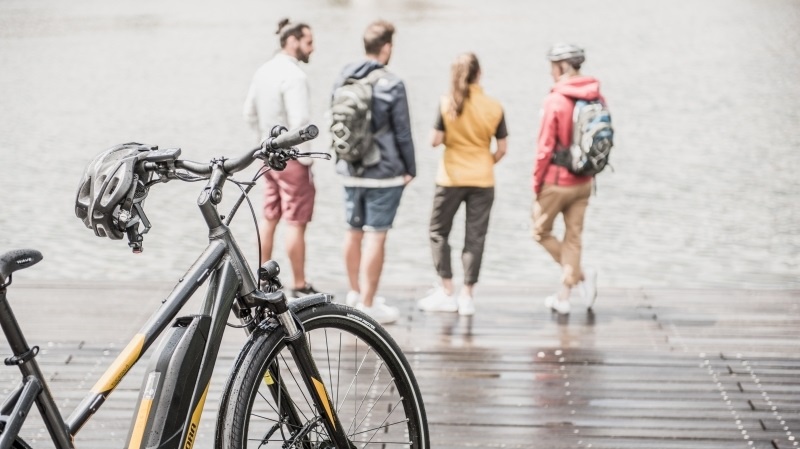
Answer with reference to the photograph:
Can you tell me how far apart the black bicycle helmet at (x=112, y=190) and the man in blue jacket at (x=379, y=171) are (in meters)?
3.39

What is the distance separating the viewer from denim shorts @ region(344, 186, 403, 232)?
6.71 meters

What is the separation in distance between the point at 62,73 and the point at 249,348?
59.3ft

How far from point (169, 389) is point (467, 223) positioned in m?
3.87

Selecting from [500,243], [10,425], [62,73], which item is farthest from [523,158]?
[10,425]

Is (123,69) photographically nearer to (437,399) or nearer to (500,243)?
(500,243)

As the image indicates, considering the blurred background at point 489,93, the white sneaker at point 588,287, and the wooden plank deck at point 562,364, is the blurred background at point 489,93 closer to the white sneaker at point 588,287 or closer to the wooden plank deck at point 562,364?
the white sneaker at point 588,287

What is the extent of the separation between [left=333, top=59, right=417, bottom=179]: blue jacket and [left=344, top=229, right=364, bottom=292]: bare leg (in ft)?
1.29

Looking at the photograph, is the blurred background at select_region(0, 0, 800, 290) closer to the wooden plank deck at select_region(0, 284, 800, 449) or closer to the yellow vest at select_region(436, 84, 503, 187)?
the wooden plank deck at select_region(0, 284, 800, 449)

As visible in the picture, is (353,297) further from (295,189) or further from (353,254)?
(295,189)

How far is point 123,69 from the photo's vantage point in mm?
21312

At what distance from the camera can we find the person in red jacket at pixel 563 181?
6.81 metres

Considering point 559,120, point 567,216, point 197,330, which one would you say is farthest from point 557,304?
point 197,330

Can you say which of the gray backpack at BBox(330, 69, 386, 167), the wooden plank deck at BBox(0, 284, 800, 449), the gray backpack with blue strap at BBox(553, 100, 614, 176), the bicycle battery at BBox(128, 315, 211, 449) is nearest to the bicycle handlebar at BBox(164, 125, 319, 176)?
the bicycle battery at BBox(128, 315, 211, 449)

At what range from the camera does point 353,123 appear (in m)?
6.50
